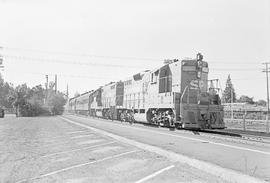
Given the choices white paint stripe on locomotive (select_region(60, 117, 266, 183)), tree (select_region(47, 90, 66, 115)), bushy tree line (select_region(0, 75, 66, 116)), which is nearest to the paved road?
white paint stripe on locomotive (select_region(60, 117, 266, 183))

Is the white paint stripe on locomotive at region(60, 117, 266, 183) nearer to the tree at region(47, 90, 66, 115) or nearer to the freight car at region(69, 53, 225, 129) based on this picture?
the freight car at region(69, 53, 225, 129)

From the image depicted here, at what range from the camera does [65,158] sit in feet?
32.2

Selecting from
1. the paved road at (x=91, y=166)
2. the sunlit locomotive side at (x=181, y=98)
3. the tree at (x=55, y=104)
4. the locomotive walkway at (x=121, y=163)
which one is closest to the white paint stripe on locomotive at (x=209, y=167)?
the locomotive walkway at (x=121, y=163)

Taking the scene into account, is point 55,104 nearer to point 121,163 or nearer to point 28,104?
point 28,104

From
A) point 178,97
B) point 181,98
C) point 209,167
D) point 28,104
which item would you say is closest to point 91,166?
point 209,167

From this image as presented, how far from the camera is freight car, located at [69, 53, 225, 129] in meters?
18.1

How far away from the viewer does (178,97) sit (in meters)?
18.9

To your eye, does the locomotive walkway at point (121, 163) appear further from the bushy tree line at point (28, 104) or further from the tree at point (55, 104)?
the tree at point (55, 104)

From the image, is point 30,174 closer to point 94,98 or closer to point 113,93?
point 113,93

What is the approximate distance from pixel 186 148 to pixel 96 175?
4.26m

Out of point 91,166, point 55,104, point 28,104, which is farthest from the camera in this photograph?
point 55,104

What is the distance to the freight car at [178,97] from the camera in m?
18.1

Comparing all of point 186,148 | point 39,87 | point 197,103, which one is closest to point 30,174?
point 186,148

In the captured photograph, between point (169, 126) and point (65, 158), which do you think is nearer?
point (65, 158)
